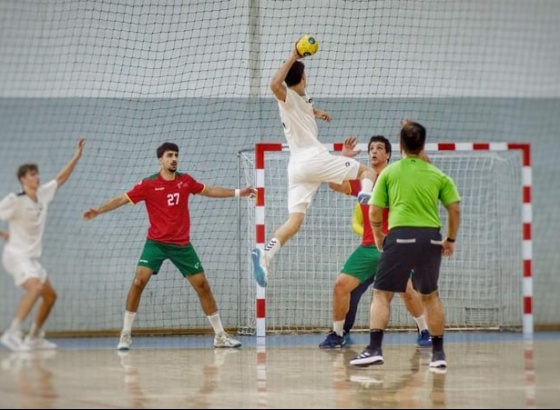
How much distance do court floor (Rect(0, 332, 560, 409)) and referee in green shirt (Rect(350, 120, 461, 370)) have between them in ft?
2.78

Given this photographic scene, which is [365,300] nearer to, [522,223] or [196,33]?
[522,223]

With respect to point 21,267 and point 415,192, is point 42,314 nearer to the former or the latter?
point 21,267

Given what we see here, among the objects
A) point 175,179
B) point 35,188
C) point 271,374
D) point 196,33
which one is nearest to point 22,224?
point 35,188

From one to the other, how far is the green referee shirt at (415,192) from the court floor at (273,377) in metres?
1.33

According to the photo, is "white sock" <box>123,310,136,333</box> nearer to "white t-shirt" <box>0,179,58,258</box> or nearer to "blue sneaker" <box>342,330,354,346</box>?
"blue sneaker" <box>342,330,354,346</box>

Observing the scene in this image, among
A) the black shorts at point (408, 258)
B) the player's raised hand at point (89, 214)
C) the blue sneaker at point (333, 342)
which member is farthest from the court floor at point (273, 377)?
the player's raised hand at point (89, 214)

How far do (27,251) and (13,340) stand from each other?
0.76m

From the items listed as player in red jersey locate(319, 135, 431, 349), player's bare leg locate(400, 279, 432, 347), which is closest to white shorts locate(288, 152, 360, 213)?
player in red jersey locate(319, 135, 431, 349)

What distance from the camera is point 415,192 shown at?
9.77 metres

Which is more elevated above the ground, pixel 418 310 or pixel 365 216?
pixel 365 216

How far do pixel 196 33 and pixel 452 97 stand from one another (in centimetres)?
371

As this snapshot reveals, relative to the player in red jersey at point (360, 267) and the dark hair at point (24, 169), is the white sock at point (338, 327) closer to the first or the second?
the player in red jersey at point (360, 267)

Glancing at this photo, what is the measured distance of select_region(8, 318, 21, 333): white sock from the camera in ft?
31.5

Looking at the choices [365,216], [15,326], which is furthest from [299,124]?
[15,326]
